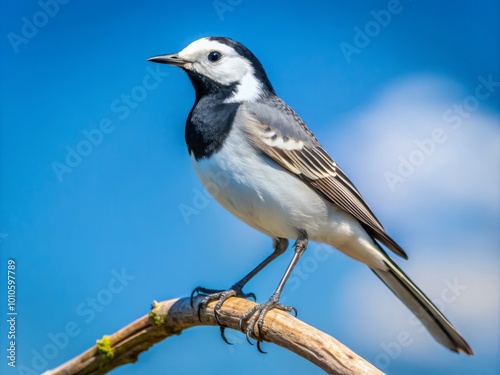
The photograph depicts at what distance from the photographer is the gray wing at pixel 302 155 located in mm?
3730

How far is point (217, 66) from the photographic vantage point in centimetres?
398

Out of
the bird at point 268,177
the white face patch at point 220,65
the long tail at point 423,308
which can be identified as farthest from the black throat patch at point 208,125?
the long tail at point 423,308

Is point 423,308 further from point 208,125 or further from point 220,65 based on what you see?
point 220,65

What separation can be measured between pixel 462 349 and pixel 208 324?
56.2 inches

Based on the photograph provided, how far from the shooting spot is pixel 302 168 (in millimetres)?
3820

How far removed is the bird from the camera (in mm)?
3605

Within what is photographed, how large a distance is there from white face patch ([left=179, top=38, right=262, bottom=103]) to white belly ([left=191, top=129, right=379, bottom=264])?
0.44 meters

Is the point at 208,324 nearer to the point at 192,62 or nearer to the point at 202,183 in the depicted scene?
the point at 202,183

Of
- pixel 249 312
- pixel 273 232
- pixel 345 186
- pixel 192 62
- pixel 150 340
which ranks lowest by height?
pixel 150 340

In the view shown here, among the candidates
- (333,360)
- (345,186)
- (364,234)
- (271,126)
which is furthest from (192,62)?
(333,360)

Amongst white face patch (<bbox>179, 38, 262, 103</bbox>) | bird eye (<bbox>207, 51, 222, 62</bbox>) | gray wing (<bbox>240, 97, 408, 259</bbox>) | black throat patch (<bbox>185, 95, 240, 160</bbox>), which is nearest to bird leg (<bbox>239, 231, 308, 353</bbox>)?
gray wing (<bbox>240, 97, 408, 259</bbox>)

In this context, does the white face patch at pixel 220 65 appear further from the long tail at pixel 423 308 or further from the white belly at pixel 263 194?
the long tail at pixel 423 308

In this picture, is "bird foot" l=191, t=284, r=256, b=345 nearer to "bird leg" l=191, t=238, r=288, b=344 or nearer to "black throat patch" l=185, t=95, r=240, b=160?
"bird leg" l=191, t=238, r=288, b=344

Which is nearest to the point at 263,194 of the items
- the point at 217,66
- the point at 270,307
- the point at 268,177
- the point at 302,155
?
the point at 268,177
